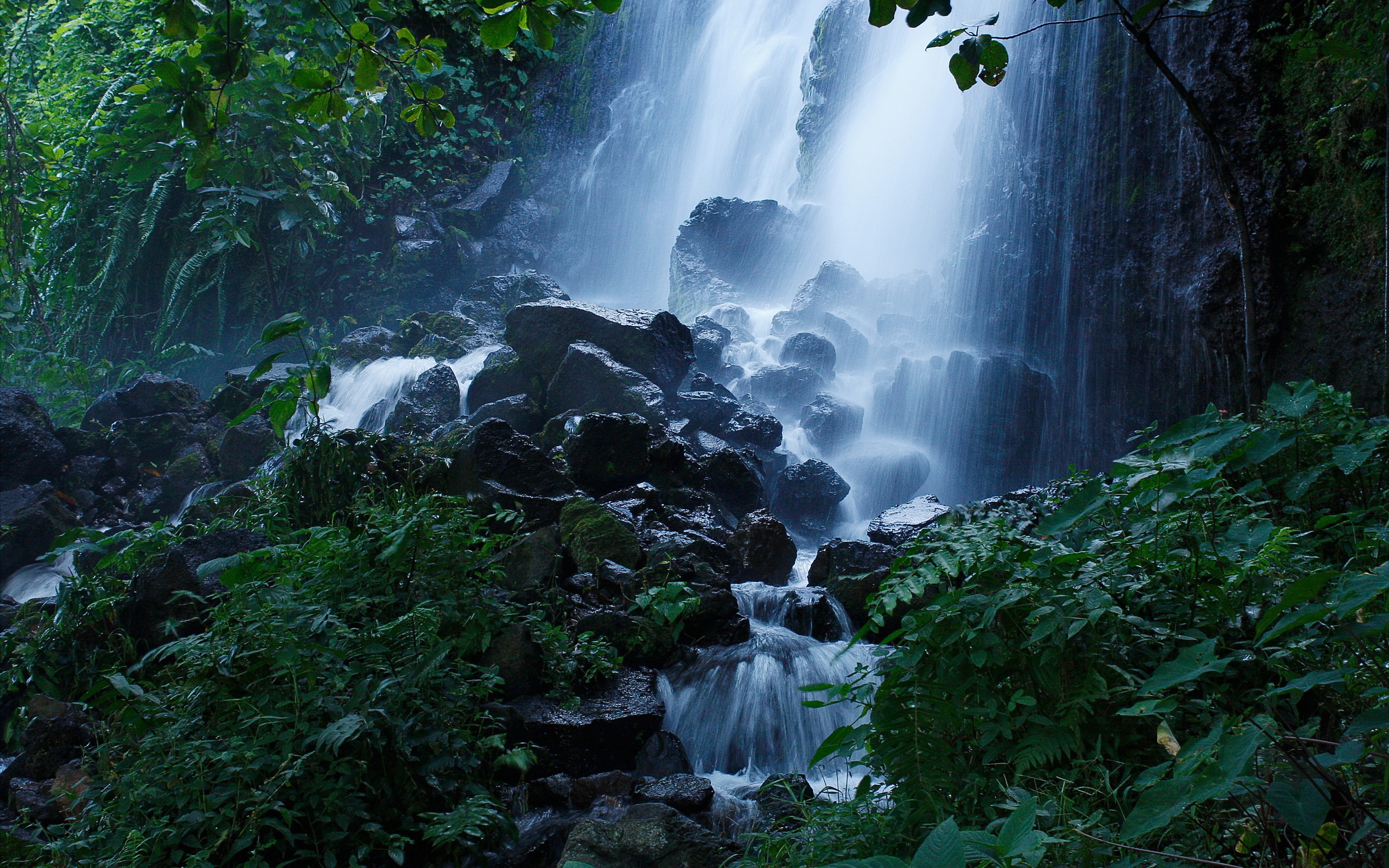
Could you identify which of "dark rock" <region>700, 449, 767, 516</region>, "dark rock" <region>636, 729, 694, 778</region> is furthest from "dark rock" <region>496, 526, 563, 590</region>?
"dark rock" <region>700, 449, 767, 516</region>

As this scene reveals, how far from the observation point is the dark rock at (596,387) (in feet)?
29.6

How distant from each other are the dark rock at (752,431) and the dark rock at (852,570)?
12.5 ft

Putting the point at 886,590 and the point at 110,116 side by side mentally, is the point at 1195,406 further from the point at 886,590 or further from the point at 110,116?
the point at 110,116

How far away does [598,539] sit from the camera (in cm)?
511

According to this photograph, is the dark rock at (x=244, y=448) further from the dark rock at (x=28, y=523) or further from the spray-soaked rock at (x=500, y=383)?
the spray-soaked rock at (x=500, y=383)

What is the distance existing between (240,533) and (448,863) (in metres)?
2.63

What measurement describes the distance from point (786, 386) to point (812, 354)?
105 cm

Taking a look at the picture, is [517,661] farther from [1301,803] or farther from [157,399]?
[157,399]

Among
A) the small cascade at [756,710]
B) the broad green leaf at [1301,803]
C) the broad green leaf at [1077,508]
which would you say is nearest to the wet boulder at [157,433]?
the small cascade at [756,710]

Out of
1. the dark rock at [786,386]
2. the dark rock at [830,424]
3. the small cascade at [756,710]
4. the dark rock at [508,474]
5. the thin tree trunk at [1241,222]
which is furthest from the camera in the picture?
the dark rock at [786,386]

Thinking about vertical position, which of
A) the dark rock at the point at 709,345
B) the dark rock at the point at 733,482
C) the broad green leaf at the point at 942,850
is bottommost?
the broad green leaf at the point at 942,850

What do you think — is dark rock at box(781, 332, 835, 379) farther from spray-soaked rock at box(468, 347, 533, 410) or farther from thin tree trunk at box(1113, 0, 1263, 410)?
thin tree trunk at box(1113, 0, 1263, 410)

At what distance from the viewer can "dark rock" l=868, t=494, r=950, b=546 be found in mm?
Result: 6969

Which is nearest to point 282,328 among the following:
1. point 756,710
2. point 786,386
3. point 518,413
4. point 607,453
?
point 756,710
